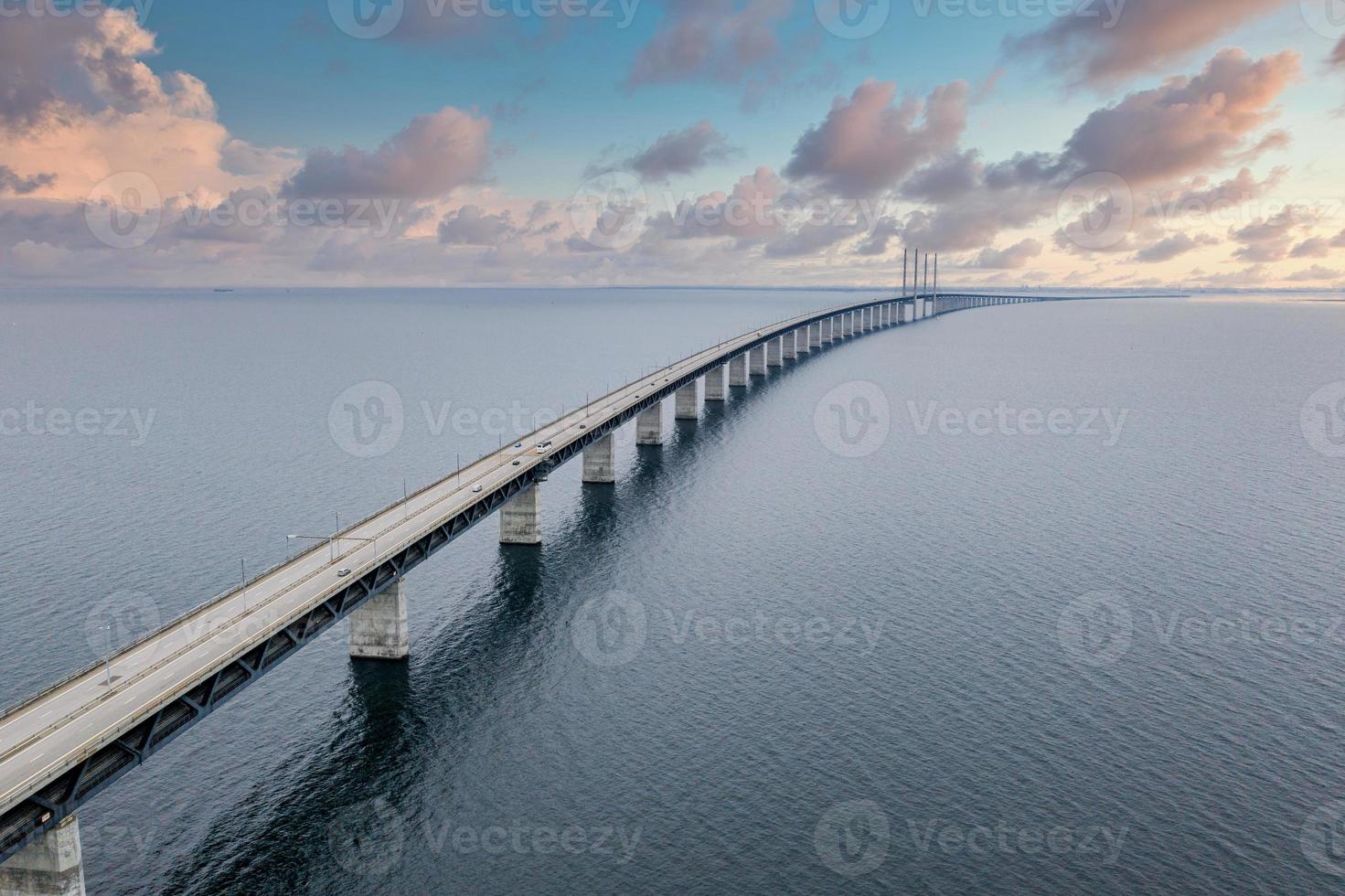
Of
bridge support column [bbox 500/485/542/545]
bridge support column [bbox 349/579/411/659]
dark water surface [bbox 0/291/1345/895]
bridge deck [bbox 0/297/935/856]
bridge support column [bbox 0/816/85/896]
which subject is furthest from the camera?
bridge support column [bbox 500/485/542/545]

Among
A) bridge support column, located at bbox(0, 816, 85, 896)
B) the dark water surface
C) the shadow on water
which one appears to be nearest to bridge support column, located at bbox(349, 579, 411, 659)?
the shadow on water

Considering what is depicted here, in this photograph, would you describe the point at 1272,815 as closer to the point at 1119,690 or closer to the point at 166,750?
the point at 1119,690

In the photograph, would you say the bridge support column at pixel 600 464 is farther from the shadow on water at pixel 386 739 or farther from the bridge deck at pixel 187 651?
the bridge deck at pixel 187 651

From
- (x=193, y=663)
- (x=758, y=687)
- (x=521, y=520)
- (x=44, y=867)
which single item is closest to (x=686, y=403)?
(x=521, y=520)

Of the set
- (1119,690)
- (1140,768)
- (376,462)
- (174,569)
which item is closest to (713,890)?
(1140,768)

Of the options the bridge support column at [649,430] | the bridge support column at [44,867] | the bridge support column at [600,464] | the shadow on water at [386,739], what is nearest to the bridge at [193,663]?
the bridge support column at [44,867]

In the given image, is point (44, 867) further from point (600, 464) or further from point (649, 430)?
point (649, 430)

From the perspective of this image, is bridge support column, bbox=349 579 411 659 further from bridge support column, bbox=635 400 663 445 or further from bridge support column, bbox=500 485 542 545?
bridge support column, bbox=635 400 663 445
